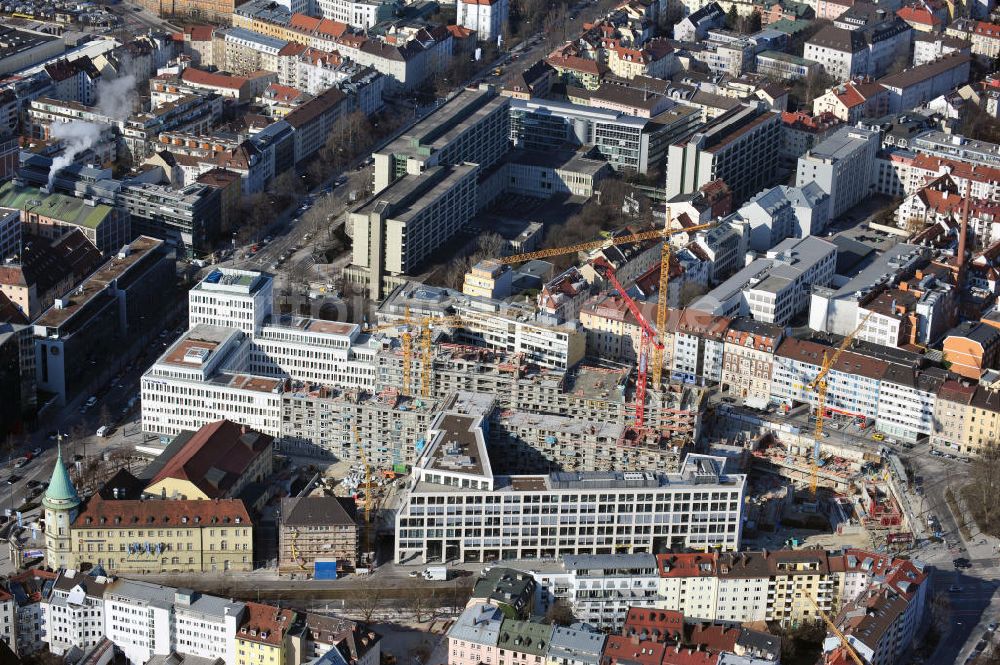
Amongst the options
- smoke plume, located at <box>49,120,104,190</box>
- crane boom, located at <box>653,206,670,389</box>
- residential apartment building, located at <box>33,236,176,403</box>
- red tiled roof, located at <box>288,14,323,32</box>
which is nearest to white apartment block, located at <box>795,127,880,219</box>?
crane boom, located at <box>653,206,670,389</box>

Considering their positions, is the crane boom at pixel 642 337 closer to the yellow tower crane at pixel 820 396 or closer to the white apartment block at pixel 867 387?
the white apartment block at pixel 867 387

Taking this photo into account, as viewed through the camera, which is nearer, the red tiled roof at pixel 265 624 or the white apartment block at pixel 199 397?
the red tiled roof at pixel 265 624

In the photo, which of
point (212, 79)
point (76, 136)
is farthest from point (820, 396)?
point (212, 79)

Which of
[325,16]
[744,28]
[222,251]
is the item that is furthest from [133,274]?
[744,28]

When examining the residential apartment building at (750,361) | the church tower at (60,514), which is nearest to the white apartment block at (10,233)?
the church tower at (60,514)

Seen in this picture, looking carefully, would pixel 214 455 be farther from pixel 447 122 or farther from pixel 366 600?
pixel 447 122

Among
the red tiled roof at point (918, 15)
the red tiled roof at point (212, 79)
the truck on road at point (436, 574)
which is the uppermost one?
the red tiled roof at point (918, 15)
